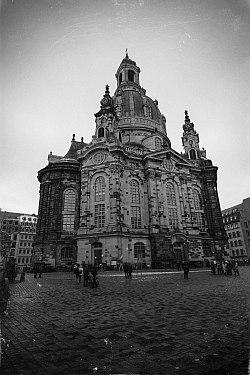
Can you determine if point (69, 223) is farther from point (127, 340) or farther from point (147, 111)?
point (127, 340)

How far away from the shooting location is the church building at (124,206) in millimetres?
34531

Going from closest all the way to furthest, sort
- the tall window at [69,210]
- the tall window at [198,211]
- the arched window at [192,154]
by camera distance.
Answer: the tall window at [69,210] < the tall window at [198,211] < the arched window at [192,154]

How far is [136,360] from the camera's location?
3.52 metres

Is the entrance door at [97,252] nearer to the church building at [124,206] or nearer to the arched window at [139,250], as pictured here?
the church building at [124,206]

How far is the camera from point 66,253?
3716 cm

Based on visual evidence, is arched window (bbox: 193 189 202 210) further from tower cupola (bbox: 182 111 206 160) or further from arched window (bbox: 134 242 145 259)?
arched window (bbox: 134 242 145 259)

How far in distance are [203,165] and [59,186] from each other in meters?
28.8

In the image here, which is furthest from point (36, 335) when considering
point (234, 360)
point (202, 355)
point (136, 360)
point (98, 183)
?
point (98, 183)

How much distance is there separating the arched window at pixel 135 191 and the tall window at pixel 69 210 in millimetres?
10114

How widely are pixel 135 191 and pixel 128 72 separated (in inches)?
1578

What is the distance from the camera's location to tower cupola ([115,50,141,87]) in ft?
208

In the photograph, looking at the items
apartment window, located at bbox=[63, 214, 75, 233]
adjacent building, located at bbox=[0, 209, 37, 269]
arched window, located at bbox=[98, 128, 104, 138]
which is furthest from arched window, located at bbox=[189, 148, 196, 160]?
adjacent building, located at bbox=[0, 209, 37, 269]

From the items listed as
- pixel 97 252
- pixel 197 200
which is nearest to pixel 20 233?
pixel 97 252

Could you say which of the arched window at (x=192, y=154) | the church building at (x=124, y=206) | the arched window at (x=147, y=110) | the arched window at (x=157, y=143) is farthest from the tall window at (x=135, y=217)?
the arched window at (x=147, y=110)
